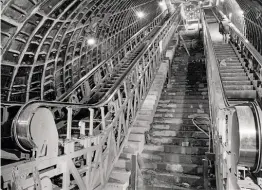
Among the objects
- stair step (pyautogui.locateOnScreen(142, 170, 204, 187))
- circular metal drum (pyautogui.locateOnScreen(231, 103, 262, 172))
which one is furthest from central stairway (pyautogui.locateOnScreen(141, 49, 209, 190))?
circular metal drum (pyautogui.locateOnScreen(231, 103, 262, 172))

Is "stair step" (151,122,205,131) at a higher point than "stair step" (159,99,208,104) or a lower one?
lower

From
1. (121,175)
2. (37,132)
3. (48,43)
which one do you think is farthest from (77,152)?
(48,43)

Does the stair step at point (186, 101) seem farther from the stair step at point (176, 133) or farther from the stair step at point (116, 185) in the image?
the stair step at point (116, 185)

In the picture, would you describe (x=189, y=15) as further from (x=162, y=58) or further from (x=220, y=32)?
(x=162, y=58)

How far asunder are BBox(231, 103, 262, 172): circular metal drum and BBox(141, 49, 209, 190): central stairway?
8.42 ft

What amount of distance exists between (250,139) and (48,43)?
7089mm

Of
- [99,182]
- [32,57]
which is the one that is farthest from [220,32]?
[99,182]

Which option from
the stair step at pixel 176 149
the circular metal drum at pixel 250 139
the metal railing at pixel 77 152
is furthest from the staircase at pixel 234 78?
the circular metal drum at pixel 250 139

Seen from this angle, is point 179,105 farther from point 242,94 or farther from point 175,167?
point 175,167

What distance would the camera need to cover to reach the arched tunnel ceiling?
20.8 ft

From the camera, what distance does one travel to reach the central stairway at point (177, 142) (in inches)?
198

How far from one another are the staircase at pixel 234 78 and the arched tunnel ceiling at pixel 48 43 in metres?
5.51

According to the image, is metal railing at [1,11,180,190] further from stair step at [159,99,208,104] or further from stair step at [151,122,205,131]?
stair step at [159,99,208,104]

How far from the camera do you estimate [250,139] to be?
2404 mm
